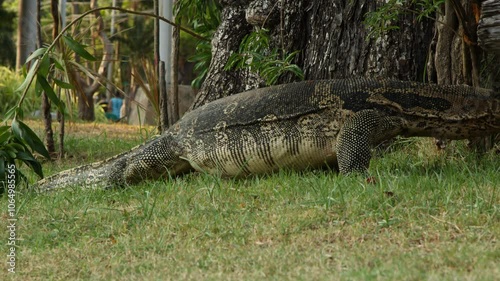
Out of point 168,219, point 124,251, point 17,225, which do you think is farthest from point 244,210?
point 17,225

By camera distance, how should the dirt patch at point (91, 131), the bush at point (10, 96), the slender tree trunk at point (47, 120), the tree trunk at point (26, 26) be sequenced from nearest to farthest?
the slender tree trunk at point (47, 120) < the dirt patch at point (91, 131) < the bush at point (10, 96) < the tree trunk at point (26, 26)

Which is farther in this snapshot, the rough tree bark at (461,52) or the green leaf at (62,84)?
the green leaf at (62,84)

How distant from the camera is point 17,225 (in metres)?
5.82

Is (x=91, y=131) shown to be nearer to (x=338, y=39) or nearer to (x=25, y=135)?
(x=25, y=135)

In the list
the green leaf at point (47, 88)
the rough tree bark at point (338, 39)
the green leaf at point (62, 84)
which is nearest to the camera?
the green leaf at point (47, 88)

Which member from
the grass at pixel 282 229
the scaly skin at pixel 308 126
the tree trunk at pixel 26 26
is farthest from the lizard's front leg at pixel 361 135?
the tree trunk at pixel 26 26

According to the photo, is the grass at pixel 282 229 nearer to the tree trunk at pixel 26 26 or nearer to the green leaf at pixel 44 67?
the green leaf at pixel 44 67

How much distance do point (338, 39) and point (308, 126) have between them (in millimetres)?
1541

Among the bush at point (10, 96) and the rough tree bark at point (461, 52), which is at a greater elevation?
the rough tree bark at point (461, 52)

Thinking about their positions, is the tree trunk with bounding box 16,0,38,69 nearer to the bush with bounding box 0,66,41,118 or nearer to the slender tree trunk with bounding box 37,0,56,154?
the bush with bounding box 0,66,41,118

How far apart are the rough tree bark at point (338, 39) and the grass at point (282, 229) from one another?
1328 mm

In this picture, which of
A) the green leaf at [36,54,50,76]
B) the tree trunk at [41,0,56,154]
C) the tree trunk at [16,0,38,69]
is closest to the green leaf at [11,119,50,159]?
the green leaf at [36,54,50,76]

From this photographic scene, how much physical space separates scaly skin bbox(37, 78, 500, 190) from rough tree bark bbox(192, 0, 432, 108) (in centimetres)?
94

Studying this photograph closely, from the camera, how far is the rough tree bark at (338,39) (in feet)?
24.8
